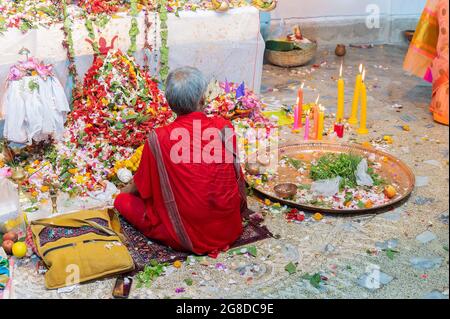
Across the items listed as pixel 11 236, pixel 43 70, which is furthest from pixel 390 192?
pixel 43 70

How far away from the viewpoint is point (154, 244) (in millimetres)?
4094

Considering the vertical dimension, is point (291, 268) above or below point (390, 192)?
below

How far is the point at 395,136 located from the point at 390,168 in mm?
953

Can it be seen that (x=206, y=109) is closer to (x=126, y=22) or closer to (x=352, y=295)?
(x=126, y=22)

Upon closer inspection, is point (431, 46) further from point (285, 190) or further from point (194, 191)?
point (194, 191)

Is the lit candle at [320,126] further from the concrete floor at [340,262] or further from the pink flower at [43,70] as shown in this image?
the pink flower at [43,70]

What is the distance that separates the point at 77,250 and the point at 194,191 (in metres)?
0.83

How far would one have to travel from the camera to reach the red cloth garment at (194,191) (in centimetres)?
378

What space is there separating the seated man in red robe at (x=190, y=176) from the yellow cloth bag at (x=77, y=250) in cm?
36

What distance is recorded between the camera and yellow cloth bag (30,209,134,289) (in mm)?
3637

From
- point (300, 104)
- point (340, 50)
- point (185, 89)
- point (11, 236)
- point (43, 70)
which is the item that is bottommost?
point (11, 236)

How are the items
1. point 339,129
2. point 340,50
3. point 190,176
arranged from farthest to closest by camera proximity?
point 340,50, point 339,129, point 190,176

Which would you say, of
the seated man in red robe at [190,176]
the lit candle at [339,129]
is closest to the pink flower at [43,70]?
the seated man in red robe at [190,176]

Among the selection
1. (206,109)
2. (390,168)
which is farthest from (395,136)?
(206,109)
